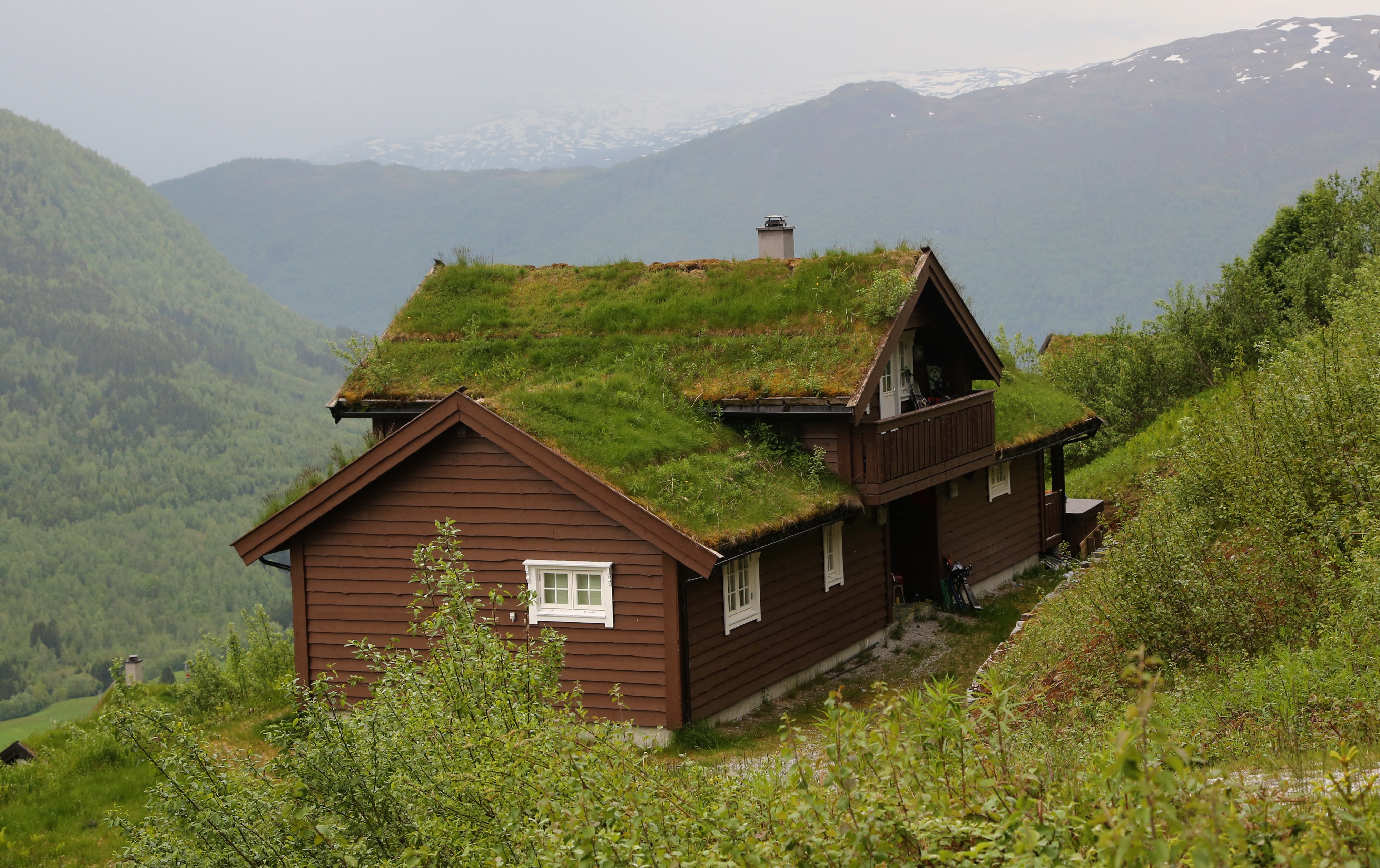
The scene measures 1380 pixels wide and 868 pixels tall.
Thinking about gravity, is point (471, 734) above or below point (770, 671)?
above

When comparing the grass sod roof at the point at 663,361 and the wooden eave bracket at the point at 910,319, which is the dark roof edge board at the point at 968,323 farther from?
the grass sod roof at the point at 663,361

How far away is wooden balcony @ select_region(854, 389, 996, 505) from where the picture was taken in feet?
59.9

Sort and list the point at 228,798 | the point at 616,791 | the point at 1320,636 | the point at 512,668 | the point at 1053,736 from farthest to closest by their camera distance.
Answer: the point at 1320,636 < the point at 1053,736 < the point at 512,668 < the point at 228,798 < the point at 616,791

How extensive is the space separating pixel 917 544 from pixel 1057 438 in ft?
16.4

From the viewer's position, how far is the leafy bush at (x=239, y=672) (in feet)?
70.9

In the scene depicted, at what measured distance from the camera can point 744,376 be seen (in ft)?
62.3

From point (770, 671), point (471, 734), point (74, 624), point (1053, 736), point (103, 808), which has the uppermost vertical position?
point (471, 734)

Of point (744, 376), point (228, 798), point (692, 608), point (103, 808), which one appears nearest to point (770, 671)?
point (692, 608)

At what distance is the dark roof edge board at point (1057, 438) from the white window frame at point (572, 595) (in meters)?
9.94

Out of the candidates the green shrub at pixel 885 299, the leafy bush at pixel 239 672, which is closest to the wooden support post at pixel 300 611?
the leafy bush at pixel 239 672

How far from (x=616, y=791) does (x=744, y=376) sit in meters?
13.1

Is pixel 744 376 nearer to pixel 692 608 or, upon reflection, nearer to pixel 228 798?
pixel 692 608

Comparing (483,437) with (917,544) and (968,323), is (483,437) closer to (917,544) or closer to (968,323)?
(917,544)

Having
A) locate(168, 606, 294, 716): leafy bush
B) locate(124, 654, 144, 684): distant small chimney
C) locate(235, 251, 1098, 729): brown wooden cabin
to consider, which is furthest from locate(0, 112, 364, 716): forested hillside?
locate(235, 251, 1098, 729): brown wooden cabin
